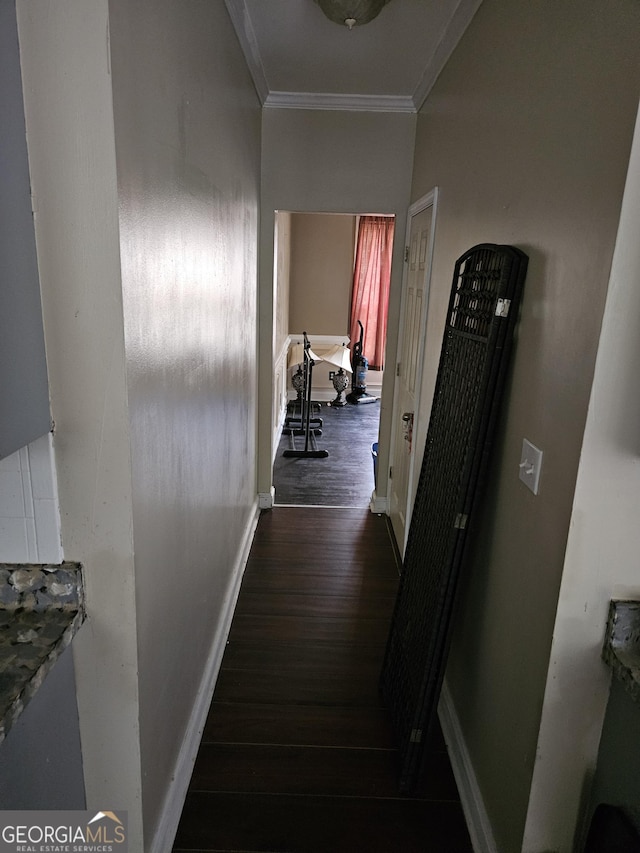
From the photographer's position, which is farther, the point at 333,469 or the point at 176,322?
the point at 333,469

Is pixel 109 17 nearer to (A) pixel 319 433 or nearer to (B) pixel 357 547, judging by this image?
(B) pixel 357 547

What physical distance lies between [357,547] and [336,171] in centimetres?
236

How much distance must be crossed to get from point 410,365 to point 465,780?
2.19 meters

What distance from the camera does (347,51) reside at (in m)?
2.78

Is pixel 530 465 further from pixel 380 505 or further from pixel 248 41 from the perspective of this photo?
pixel 380 505

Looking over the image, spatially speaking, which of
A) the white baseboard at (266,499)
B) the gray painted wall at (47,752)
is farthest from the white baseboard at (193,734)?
the white baseboard at (266,499)

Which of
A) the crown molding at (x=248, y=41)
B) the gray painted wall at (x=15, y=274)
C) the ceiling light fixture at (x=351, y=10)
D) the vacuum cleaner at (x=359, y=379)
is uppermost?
the crown molding at (x=248, y=41)

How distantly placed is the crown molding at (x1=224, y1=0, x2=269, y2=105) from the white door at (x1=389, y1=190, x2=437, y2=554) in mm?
1095

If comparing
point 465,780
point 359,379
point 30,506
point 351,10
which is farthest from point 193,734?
point 359,379

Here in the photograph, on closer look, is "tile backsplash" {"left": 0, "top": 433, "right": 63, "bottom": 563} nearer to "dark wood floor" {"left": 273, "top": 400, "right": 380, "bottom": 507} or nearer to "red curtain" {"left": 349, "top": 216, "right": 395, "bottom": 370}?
"dark wood floor" {"left": 273, "top": 400, "right": 380, "bottom": 507}

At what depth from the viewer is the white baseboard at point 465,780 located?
1637 mm

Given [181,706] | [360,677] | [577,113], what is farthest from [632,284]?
[360,677]

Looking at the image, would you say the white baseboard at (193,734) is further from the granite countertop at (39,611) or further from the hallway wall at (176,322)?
the granite countertop at (39,611)

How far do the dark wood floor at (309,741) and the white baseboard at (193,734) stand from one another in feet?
0.15
